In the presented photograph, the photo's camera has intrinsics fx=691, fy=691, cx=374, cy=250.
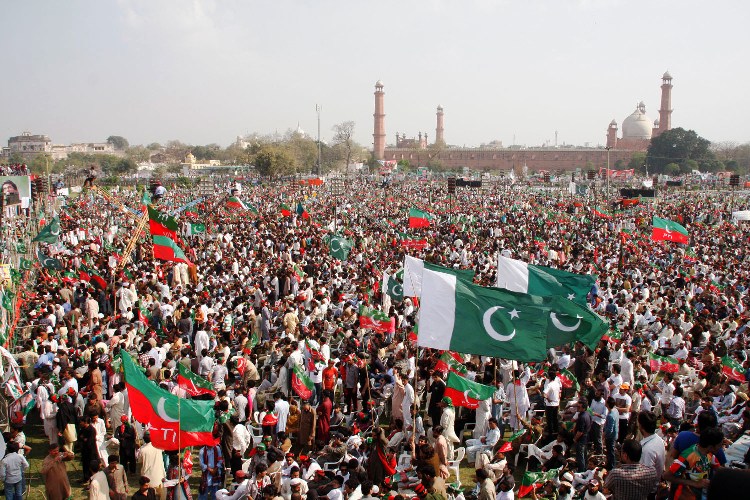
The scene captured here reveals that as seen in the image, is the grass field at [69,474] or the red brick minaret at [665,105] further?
the red brick minaret at [665,105]

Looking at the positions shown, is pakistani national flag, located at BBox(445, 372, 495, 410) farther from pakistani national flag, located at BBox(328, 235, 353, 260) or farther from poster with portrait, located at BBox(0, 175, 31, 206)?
poster with portrait, located at BBox(0, 175, 31, 206)

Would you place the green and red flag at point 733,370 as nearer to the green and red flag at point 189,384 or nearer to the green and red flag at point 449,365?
the green and red flag at point 449,365

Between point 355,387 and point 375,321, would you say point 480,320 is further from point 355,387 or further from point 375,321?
point 375,321

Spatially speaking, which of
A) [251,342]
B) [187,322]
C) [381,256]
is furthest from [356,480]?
[381,256]

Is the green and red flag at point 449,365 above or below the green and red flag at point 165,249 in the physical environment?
below

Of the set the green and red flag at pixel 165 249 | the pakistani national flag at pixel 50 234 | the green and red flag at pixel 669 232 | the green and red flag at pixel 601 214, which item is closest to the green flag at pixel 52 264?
the pakistani national flag at pixel 50 234

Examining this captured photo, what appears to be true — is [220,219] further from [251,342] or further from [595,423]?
[595,423]
